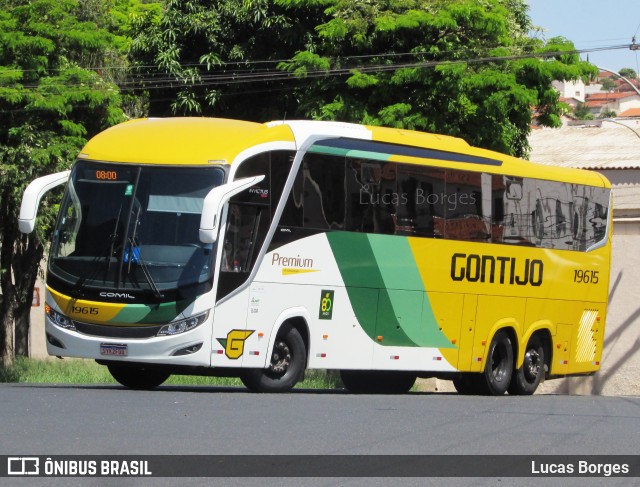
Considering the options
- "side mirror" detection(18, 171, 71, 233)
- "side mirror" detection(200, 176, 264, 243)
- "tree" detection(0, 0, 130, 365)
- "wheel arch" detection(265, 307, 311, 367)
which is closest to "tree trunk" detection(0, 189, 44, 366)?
"tree" detection(0, 0, 130, 365)

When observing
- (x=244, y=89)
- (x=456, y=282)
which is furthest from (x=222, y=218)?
(x=244, y=89)

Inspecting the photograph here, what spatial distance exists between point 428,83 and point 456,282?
9.39 m

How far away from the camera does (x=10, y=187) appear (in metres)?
27.6

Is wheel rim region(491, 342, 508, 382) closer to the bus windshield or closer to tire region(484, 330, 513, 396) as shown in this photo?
tire region(484, 330, 513, 396)

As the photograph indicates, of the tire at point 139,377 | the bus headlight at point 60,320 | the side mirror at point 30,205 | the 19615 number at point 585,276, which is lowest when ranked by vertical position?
the tire at point 139,377

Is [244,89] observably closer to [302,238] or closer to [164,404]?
[302,238]

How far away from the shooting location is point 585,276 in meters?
22.5

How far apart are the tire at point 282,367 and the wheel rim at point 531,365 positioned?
570 centimetres

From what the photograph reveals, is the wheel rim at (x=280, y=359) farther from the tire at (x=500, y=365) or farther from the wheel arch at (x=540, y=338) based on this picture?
the wheel arch at (x=540, y=338)

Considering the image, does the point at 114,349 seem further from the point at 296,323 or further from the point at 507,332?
the point at 507,332

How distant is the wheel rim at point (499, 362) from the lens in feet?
68.6

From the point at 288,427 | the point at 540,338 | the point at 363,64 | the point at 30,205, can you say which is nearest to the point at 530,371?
the point at 540,338

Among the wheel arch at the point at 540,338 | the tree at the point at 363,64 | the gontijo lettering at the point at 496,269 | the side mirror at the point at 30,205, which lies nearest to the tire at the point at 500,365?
the wheel arch at the point at 540,338

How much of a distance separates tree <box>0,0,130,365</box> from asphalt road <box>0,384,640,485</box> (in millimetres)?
11852
